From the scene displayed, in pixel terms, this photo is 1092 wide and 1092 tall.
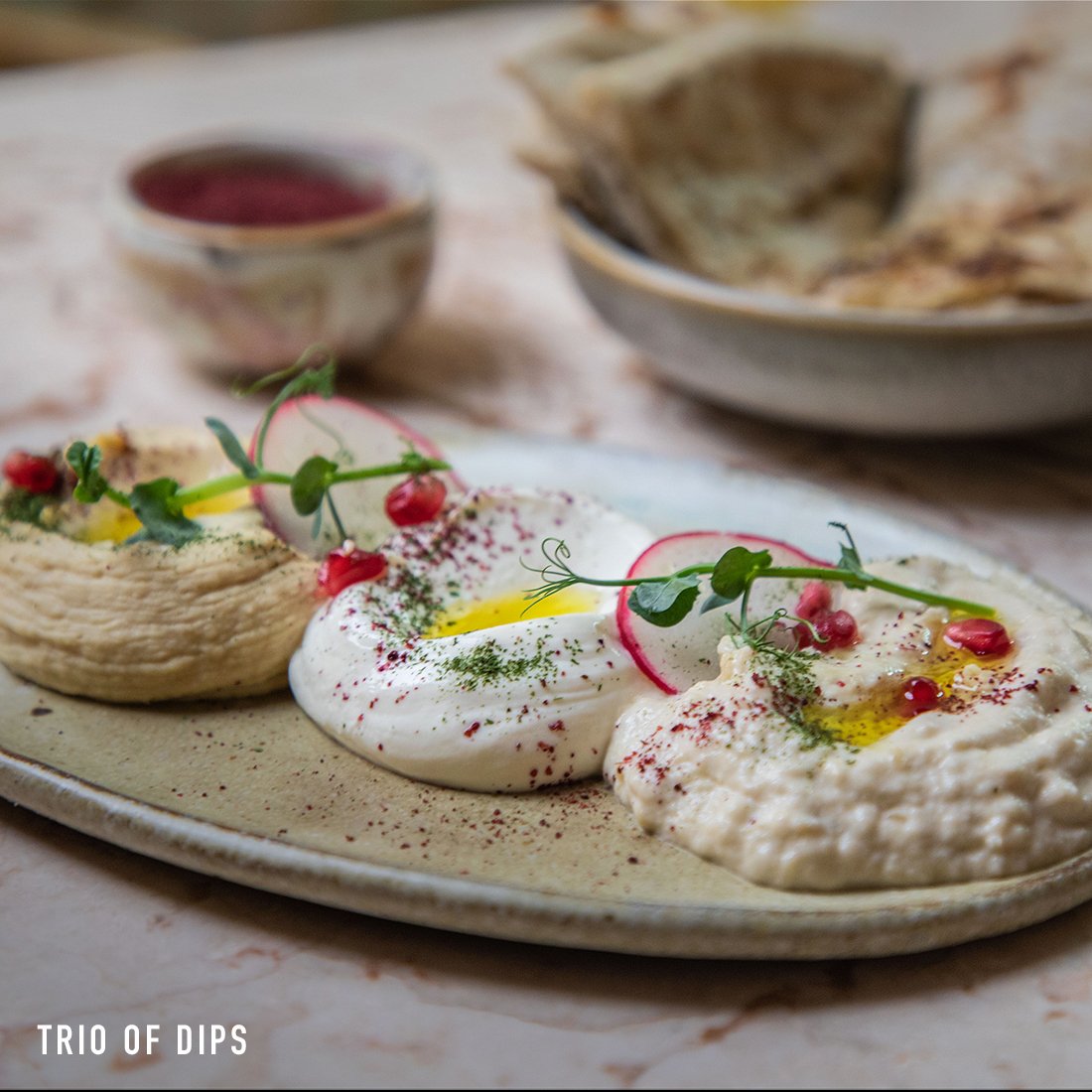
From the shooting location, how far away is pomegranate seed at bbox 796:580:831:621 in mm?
1832

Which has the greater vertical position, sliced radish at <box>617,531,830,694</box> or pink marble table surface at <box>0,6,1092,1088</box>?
sliced radish at <box>617,531,830,694</box>

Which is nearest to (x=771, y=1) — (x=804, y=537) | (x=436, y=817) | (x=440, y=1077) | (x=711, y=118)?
(x=711, y=118)

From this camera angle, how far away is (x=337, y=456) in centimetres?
212

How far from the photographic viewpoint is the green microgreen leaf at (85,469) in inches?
74.7

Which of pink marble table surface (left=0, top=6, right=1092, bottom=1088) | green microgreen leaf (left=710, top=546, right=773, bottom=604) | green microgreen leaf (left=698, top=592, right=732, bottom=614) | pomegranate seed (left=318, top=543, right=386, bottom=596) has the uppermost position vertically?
green microgreen leaf (left=710, top=546, right=773, bottom=604)

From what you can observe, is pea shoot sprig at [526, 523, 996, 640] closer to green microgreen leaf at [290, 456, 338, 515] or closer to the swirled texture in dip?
the swirled texture in dip

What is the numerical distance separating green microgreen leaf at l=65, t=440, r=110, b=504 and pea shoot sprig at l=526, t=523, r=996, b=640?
68 centimetres

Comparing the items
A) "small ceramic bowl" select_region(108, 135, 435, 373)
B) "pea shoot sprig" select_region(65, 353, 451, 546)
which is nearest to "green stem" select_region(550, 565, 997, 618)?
"pea shoot sprig" select_region(65, 353, 451, 546)

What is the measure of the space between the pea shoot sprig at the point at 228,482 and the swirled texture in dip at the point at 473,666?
0.47 ft

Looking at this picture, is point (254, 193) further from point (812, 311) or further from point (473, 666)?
point (473, 666)

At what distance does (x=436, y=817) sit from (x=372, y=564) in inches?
17.7

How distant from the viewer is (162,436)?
221cm

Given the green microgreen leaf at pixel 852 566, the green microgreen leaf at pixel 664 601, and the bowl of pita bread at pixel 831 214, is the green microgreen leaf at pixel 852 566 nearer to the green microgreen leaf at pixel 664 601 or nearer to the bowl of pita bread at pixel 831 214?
the green microgreen leaf at pixel 664 601

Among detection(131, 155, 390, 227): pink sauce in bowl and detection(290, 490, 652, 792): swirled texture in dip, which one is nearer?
detection(290, 490, 652, 792): swirled texture in dip
